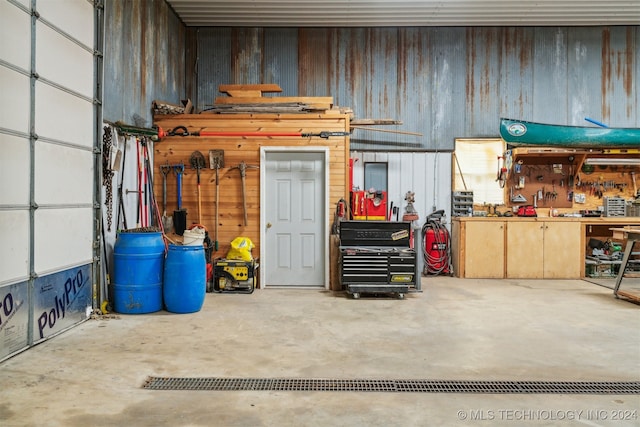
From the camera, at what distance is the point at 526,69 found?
26.4 ft

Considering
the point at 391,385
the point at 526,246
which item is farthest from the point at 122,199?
the point at 526,246

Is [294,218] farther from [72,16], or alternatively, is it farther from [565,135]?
[565,135]

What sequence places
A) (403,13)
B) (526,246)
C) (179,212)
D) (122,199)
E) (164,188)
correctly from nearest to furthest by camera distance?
1. (122,199)
2. (179,212)
3. (164,188)
4. (526,246)
5. (403,13)

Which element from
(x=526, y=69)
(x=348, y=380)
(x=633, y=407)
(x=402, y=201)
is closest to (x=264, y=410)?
(x=348, y=380)

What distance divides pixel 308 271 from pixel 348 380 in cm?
359

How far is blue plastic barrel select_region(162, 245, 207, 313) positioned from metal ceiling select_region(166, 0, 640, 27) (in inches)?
173

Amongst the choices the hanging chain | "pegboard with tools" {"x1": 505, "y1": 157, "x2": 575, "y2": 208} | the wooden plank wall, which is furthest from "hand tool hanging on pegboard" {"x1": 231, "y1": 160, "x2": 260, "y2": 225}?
"pegboard with tools" {"x1": 505, "y1": 157, "x2": 575, "y2": 208}

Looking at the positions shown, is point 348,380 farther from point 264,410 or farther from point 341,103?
point 341,103

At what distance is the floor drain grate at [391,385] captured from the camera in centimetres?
294

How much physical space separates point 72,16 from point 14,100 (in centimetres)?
127

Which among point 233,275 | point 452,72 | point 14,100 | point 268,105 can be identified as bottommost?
point 233,275

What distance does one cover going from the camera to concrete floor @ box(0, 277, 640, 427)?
260 cm

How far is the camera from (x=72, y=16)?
14.1ft

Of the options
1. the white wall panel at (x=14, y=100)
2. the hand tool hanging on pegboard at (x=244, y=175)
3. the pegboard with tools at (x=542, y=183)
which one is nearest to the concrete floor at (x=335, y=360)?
the hand tool hanging on pegboard at (x=244, y=175)
